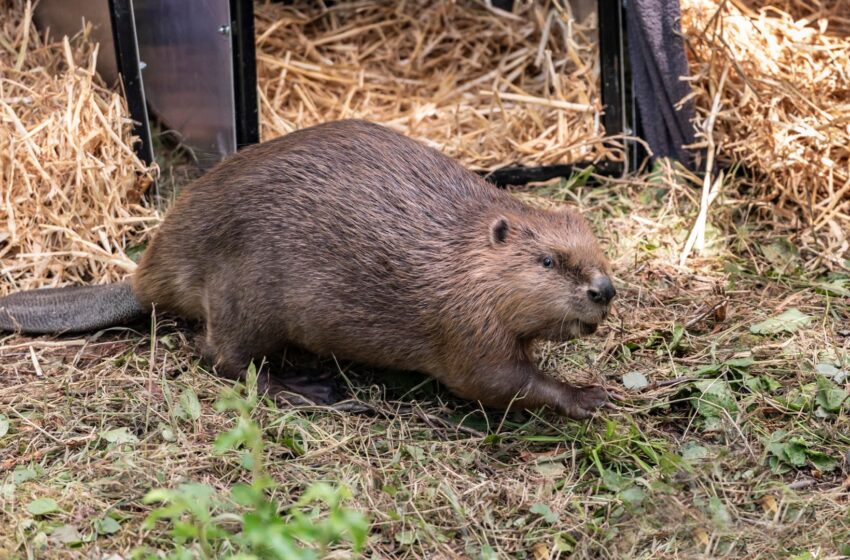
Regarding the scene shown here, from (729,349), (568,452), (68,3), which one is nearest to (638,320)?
(729,349)

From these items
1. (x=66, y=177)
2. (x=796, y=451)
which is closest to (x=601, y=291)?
(x=796, y=451)

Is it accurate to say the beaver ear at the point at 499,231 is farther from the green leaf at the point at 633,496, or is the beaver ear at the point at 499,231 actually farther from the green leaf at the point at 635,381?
the green leaf at the point at 633,496

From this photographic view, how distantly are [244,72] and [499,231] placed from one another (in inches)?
63.8

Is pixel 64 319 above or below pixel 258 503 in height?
below

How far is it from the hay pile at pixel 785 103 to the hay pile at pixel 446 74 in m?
0.54

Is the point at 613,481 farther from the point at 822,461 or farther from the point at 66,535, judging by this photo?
the point at 66,535

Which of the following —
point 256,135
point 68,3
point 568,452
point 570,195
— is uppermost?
point 68,3

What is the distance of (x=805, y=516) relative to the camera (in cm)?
283

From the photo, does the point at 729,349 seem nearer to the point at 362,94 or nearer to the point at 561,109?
the point at 561,109

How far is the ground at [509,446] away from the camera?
8.95ft

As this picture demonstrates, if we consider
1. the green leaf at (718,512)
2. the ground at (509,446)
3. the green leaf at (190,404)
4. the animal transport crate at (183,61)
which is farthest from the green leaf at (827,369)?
the green leaf at (190,404)

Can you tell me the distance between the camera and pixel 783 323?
3.73 meters

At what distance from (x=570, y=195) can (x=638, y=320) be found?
1008 mm

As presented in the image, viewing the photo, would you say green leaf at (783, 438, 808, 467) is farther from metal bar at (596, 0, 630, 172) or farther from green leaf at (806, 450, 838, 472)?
metal bar at (596, 0, 630, 172)
